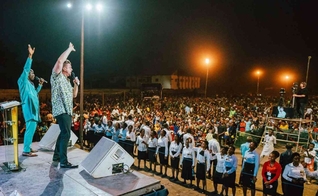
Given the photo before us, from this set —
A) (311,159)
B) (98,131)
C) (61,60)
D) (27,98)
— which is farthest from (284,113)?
(27,98)

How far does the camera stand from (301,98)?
10.2m

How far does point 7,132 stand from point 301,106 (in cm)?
1033

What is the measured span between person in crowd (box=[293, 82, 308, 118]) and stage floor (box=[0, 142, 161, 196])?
852 cm

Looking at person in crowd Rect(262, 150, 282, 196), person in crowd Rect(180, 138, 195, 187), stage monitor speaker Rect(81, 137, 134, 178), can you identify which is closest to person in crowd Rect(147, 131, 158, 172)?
person in crowd Rect(180, 138, 195, 187)

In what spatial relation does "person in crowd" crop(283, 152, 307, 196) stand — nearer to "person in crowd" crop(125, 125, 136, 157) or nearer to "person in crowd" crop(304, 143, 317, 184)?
"person in crowd" crop(304, 143, 317, 184)

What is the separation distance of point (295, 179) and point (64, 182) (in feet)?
16.8

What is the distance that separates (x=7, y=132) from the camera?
426cm

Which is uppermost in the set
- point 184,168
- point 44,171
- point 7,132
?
point 7,132

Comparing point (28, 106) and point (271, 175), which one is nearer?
point (28, 106)

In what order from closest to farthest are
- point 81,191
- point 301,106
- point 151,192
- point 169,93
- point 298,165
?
point 81,191 → point 151,192 → point 298,165 → point 301,106 → point 169,93

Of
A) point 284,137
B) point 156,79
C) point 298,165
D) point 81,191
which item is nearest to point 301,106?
point 284,137

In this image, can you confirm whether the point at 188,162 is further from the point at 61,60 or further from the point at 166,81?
the point at 166,81

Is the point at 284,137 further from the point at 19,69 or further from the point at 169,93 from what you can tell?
the point at 19,69

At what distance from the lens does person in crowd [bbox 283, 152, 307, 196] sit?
19.1 ft
